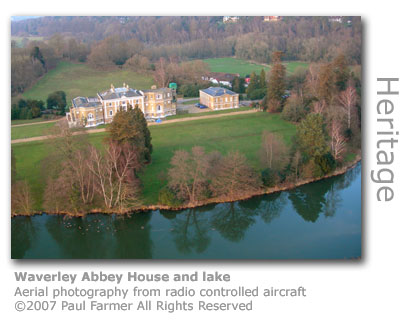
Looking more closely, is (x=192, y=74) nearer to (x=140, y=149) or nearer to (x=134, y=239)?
(x=140, y=149)

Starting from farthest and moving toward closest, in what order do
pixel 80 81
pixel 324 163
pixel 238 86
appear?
pixel 80 81
pixel 238 86
pixel 324 163

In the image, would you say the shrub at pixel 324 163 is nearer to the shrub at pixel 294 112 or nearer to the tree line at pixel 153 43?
the shrub at pixel 294 112

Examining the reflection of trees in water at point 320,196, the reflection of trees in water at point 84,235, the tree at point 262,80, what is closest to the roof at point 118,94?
the tree at point 262,80

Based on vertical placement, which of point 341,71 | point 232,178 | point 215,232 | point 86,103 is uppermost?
point 341,71

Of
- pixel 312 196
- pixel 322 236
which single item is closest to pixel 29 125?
pixel 312 196

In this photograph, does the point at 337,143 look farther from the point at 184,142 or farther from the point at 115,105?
the point at 115,105

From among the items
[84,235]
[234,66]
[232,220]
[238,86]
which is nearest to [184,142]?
[232,220]
